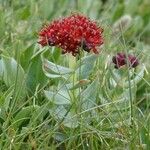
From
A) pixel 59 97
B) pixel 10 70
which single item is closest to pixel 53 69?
pixel 59 97

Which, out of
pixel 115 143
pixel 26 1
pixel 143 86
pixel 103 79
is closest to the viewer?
pixel 115 143

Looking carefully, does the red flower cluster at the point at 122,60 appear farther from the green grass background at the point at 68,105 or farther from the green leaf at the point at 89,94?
the green leaf at the point at 89,94

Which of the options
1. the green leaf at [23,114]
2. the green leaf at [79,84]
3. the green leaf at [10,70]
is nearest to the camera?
the green leaf at [79,84]

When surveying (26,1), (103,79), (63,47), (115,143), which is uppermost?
(26,1)

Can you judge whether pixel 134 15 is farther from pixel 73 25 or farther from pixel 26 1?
pixel 73 25

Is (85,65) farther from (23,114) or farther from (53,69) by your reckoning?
(23,114)

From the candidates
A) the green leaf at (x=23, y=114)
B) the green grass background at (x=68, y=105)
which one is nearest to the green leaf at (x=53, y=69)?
the green grass background at (x=68, y=105)

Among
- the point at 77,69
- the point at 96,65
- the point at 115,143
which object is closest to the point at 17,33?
the point at 96,65
